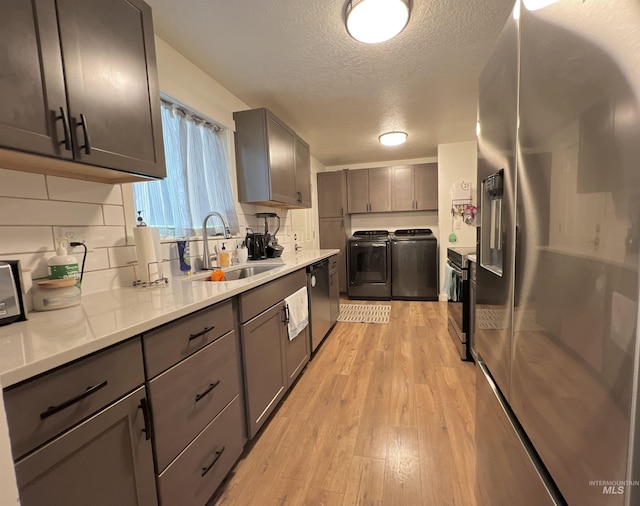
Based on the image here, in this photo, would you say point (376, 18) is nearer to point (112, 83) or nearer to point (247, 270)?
point (112, 83)

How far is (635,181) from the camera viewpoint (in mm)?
381

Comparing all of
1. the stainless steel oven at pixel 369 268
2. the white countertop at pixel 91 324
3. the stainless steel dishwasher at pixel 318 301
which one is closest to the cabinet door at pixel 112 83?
the white countertop at pixel 91 324

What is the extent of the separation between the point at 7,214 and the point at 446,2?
2154mm

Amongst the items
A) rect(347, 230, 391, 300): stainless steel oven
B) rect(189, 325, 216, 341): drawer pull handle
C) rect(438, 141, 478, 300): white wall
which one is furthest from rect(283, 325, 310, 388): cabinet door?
rect(438, 141, 478, 300): white wall

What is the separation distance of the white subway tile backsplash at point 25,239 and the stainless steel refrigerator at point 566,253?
1.63 metres

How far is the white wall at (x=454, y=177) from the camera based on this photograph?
3910 millimetres

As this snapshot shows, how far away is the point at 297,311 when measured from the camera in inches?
79.0

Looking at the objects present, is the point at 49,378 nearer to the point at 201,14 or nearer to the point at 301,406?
the point at 301,406

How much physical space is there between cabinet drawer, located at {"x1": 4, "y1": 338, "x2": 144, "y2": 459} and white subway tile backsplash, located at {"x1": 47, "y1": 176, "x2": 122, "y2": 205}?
32.1 inches

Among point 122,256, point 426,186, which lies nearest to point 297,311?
point 122,256

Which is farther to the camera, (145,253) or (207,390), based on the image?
(145,253)

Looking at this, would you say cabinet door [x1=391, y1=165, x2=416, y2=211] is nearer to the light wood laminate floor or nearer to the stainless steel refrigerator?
the light wood laminate floor

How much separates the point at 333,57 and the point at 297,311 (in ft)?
5.71

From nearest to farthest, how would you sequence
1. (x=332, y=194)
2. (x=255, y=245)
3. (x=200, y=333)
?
(x=200, y=333) < (x=255, y=245) < (x=332, y=194)
